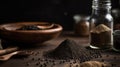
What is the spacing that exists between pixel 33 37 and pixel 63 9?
1.70 feet

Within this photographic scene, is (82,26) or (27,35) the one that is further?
(82,26)

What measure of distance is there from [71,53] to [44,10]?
0.64 m

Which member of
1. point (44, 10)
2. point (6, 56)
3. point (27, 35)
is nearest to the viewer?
point (6, 56)

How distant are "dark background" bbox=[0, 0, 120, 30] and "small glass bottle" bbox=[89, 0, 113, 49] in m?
0.41

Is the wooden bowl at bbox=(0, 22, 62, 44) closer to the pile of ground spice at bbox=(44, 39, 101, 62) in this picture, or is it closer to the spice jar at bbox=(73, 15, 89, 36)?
the pile of ground spice at bbox=(44, 39, 101, 62)

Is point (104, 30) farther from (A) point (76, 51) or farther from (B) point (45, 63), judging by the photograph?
(B) point (45, 63)

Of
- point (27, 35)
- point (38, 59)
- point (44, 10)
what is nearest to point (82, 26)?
point (44, 10)

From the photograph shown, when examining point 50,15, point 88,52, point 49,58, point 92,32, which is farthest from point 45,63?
point 50,15

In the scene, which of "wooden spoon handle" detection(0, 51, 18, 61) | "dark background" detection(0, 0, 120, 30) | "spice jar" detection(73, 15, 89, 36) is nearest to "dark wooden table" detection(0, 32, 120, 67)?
"wooden spoon handle" detection(0, 51, 18, 61)

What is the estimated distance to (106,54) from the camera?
125 cm

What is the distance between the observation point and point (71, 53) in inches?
46.6

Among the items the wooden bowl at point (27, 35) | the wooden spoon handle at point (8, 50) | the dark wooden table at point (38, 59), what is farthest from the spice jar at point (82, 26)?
the wooden spoon handle at point (8, 50)

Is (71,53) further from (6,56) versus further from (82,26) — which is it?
(82,26)

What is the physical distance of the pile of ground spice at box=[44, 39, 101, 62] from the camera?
3.85 feet
